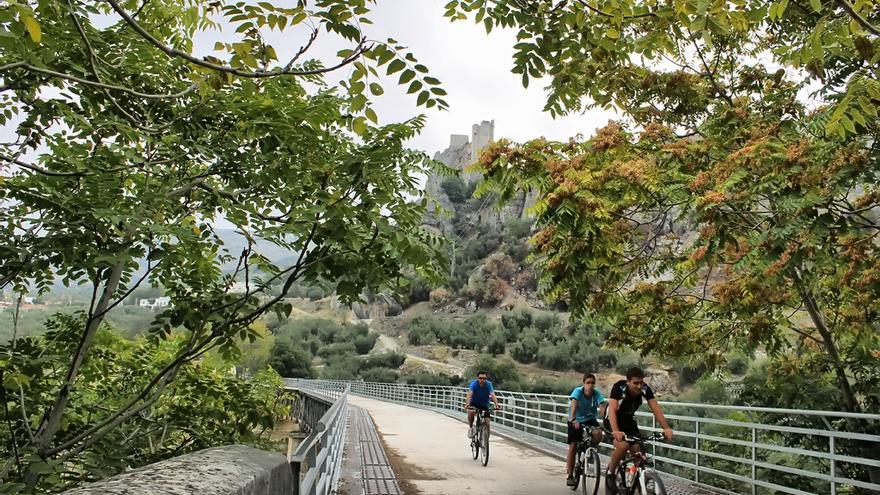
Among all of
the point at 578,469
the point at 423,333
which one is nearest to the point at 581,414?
the point at 578,469

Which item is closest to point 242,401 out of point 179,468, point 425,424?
point 179,468

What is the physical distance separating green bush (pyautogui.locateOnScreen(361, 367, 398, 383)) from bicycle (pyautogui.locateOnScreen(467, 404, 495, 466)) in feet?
201

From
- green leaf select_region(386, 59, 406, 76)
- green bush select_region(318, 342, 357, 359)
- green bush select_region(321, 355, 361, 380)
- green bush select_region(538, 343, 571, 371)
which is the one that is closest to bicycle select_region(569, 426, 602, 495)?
green leaf select_region(386, 59, 406, 76)

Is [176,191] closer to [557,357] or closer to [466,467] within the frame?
[466,467]

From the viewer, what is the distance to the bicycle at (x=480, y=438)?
36.5 ft

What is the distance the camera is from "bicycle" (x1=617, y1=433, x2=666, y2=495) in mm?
5719

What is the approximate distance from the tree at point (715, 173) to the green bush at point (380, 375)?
206 ft

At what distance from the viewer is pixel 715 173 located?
7.21 meters

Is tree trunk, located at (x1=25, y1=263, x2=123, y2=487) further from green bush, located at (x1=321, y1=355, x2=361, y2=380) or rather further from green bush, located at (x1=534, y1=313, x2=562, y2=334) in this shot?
green bush, located at (x1=534, y1=313, x2=562, y2=334)

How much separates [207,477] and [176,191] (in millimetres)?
3345

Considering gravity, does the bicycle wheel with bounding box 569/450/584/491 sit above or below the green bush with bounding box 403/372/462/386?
above

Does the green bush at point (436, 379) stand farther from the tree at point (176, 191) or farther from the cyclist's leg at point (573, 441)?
the tree at point (176, 191)

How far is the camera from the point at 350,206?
141 inches

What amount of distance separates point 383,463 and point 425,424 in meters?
10.4
